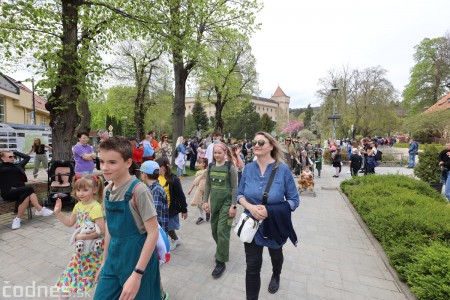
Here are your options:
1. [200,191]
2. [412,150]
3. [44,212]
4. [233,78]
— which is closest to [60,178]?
[44,212]

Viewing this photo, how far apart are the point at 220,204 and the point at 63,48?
23.0ft

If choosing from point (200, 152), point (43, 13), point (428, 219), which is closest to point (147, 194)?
point (428, 219)

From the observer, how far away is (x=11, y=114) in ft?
91.1

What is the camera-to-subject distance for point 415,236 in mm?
3928

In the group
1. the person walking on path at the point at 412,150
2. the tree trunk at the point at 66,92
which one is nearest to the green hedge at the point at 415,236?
the tree trunk at the point at 66,92

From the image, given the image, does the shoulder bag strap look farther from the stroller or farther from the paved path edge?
the stroller

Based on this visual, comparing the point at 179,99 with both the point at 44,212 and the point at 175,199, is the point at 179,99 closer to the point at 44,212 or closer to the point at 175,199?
the point at 44,212

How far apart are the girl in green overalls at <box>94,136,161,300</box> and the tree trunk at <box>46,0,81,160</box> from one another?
6.64 meters

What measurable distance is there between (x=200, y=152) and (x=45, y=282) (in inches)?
413

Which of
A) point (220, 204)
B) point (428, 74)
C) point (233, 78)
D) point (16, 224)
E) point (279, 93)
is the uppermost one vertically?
point (279, 93)

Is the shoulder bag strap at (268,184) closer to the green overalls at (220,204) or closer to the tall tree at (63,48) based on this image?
the green overalls at (220,204)

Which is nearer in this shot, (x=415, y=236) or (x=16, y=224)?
(x=415, y=236)

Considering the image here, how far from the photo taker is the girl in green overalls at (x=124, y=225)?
184cm

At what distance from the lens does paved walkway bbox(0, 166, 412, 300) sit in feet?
10.9
